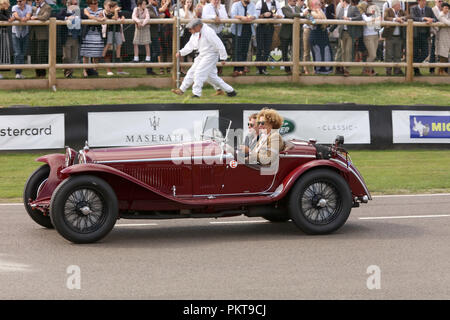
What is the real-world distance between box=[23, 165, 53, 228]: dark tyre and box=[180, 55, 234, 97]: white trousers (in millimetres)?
8648

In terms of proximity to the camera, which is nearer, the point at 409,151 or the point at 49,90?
the point at 409,151

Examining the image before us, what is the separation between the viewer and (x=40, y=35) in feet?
59.4

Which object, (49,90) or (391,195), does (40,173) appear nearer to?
(391,195)

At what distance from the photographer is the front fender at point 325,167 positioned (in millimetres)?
9102

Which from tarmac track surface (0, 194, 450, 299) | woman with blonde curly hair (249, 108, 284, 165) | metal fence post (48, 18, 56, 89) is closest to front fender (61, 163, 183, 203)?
tarmac track surface (0, 194, 450, 299)

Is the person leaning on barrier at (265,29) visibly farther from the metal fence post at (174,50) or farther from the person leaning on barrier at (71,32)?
the person leaning on barrier at (71,32)

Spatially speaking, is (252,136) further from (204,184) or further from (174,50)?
(174,50)

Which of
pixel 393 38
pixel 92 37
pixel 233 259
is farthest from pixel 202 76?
pixel 233 259

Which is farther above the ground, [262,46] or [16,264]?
[262,46]

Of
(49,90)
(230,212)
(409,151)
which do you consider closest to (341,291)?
(230,212)

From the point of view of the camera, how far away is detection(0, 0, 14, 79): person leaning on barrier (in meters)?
17.7

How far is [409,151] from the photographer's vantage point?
1658cm

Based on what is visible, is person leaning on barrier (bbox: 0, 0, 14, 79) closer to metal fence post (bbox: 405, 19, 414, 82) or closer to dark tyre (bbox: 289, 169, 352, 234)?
metal fence post (bbox: 405, 19, 414, 82)

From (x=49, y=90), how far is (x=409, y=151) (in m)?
7.72
